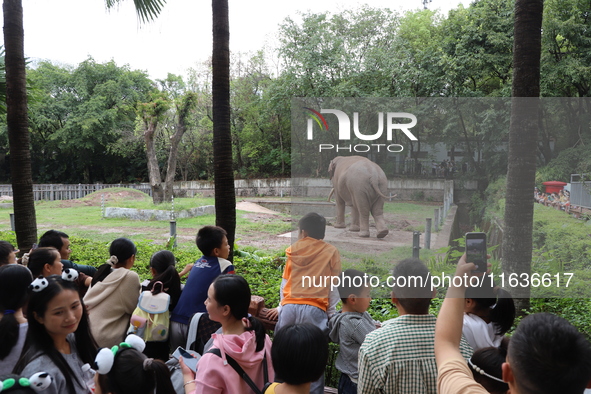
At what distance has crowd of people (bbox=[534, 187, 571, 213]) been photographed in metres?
3.40

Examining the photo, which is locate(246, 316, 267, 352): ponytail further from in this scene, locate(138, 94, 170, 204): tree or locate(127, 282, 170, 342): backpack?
locate(138, 94, 170, 204): tree

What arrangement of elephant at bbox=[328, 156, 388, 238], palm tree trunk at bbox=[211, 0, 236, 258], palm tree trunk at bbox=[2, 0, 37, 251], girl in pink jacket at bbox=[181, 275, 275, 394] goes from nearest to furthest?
girl in pink jacket at bbox=[181, 275, 275, 394], elephant at bbox=[328, 156, 388, 238], palm tree trunk at bbox=[211, 0, 236, 258], palm tree trunk at bbox=[2, 0, 37, 251]

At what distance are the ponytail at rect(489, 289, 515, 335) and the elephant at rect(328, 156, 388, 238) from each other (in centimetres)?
106

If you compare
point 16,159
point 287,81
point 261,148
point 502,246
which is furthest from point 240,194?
point 502,246

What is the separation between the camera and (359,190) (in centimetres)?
320

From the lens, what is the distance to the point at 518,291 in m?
3.75

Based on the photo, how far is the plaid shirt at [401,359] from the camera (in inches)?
73.2

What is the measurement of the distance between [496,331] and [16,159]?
6021mm

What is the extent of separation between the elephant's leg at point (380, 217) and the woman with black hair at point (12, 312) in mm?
2242

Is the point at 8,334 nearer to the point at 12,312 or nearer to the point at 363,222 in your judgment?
the point at 12,312

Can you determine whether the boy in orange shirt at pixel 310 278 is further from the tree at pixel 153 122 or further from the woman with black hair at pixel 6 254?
the tree at pixel 153 122

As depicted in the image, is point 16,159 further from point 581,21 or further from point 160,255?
point 581,21

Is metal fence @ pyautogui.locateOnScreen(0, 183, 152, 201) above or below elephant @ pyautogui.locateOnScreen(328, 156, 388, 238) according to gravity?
below

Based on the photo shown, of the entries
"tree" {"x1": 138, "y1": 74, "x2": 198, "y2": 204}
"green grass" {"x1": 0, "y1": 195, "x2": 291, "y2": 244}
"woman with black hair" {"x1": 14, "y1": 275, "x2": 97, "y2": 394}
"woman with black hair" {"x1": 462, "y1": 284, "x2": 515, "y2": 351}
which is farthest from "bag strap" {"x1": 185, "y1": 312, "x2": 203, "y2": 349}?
"tree" {"x1": 138, "y1": 74, "x2": 198, "y2": 204}
